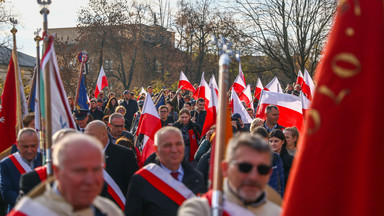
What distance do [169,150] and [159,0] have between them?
43.6 m

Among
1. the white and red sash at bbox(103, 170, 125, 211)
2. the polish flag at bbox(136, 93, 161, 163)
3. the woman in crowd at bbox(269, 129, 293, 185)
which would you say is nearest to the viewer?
the white and red sash at bbox(103, 170, 125, 211)

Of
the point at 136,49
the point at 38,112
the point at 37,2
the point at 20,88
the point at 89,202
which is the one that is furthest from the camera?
the point at 136,49

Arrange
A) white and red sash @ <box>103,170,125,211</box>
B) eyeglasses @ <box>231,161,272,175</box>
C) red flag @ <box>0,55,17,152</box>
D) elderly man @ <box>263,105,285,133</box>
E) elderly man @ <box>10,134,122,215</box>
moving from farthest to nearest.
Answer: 1. elderly man @ <box>263,105,285,133</box>
2. red flag @ <box>0,55,17,152</box>
3. white and red sash @ <box>103,170,125,211</box>
4. eyeglasses @ <box>231,161,272,175</box>
5. elderly man @ <box>10,134,122,215</box>

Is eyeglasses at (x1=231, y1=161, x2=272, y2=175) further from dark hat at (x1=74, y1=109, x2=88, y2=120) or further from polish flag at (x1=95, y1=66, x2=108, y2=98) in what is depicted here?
polish flag at (x1=95, y1=66, x2=108, y2=98)

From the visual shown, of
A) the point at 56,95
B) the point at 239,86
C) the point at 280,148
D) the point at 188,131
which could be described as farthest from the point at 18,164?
the point at 239,86

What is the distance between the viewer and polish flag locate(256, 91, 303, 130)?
32.6 ft

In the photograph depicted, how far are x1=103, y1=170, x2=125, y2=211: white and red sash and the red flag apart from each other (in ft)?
9.40

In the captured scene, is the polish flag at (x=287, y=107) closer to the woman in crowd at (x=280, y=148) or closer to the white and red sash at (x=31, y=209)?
the woman in crowd at (x=280, y=148)

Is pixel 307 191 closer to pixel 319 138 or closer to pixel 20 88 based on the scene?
pixel 319 138

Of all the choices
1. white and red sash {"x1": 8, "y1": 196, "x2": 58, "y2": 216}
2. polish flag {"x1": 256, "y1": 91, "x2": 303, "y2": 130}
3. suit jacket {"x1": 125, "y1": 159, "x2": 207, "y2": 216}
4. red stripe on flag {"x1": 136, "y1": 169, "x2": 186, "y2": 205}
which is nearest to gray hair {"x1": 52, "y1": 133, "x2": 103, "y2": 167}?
white and red sash {"x1": 8, "y1": 196, "x2": 58, "y2": 216}

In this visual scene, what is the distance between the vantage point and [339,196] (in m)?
2.34

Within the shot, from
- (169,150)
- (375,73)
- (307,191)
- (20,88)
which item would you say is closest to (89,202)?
(307,191)

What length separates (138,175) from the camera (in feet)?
15.0

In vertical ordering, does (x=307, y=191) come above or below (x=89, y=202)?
above
